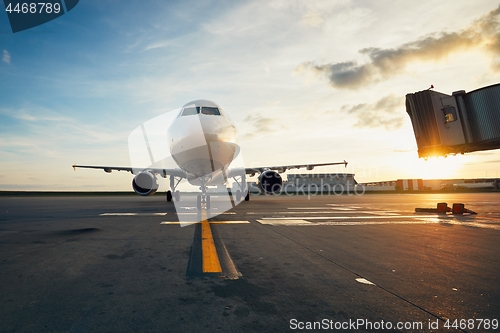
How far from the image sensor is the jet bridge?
386 inches

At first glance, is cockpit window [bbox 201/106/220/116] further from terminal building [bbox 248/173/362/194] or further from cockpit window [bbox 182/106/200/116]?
terminal building [bbox 248/173/362/194]

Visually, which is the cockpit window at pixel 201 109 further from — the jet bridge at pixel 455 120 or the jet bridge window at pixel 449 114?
the jet bridge window at pixel 449 114

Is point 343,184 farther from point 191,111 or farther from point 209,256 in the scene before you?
point 209,256

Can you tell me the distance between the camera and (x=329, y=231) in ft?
23.0

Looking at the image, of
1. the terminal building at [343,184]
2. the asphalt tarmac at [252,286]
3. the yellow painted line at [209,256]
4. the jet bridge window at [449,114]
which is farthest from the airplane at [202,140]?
the terminal building at [343,184]

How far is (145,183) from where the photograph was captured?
1584cm

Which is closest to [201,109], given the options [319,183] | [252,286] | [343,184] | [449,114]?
[449,114]

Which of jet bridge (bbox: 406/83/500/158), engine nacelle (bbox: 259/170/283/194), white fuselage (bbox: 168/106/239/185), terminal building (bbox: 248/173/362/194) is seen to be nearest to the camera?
jet bridge (bbox: 406/83/500/158)

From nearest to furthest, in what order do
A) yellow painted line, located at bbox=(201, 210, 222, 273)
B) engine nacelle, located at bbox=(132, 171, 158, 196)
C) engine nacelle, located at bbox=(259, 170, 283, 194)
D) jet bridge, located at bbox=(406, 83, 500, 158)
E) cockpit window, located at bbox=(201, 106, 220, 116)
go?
yellow painted line, located at bbox=(201, 210, 222, 273) < jet bridge, located at bbox=(406, 83, 500, 158) < cockpit window, located at bbox=(201, 106, 220, 116) < engine nacelle, located at bbox=(132, 171, 158, 196) < engine nacelle, located at bbox=(259, 170, 283, 194)

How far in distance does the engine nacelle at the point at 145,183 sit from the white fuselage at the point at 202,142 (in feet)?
10.1

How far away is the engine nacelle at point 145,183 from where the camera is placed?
51.8ft

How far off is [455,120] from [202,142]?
30.2ft

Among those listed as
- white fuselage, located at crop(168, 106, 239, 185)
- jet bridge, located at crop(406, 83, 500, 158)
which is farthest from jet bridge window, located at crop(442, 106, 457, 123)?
white fuselage, located at crop(168, 106, 239, 185)

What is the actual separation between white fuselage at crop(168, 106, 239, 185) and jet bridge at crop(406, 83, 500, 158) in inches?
294
